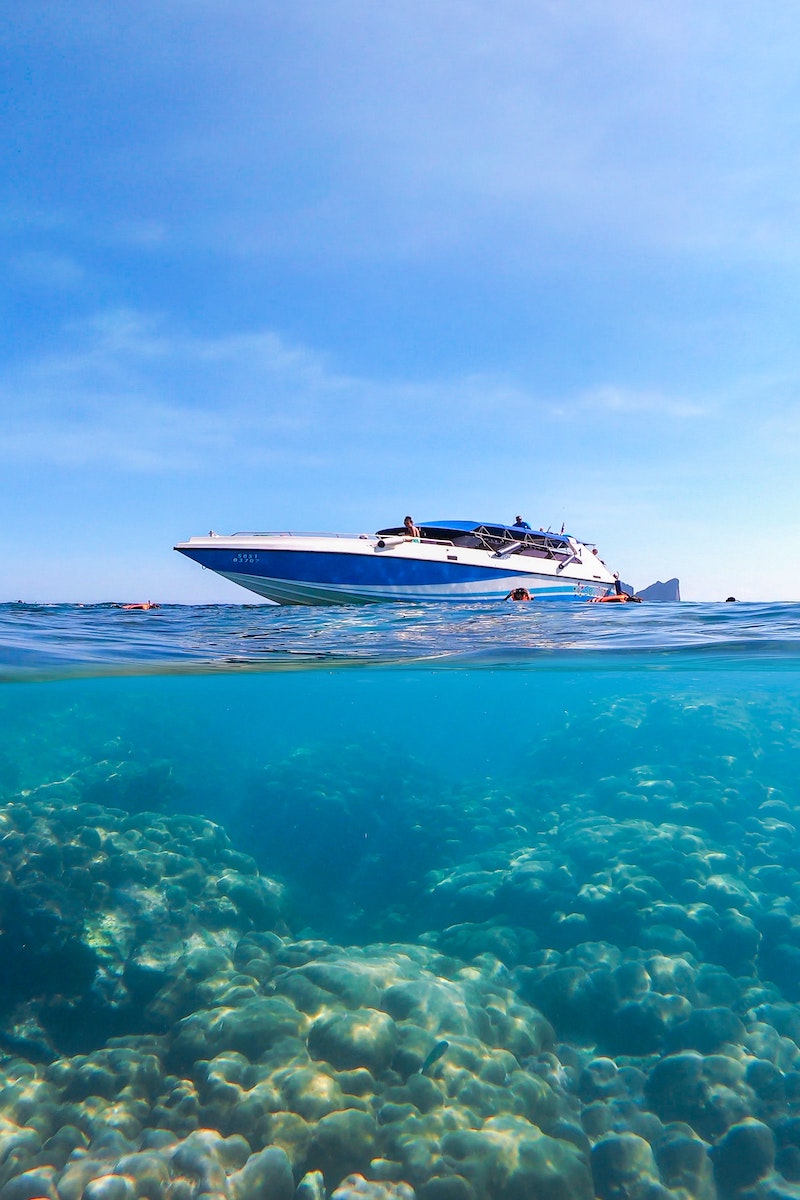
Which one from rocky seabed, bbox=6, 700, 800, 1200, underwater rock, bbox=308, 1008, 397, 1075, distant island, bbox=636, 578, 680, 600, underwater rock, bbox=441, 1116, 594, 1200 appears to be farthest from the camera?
distant island, bbox=636, 578, 680, 600

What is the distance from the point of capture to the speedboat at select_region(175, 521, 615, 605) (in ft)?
76.7

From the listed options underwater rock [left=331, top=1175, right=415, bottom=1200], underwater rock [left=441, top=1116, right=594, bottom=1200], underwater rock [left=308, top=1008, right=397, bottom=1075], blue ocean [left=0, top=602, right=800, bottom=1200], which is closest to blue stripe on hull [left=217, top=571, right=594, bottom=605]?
blue ocean [left=0, top=602, right=800, bottom=1200]

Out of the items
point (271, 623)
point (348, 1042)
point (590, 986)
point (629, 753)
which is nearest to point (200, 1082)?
point (348, 1042)

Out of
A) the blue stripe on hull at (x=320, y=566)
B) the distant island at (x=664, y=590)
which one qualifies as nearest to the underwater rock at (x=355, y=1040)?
the blue stripe on hull at (x=320, y=566)

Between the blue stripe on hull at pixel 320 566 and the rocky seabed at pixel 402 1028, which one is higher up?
the blue stripe on hull at pixel 320 566

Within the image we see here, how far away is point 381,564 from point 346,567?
1.31m

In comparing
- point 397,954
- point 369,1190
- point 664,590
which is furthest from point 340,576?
point 664,590

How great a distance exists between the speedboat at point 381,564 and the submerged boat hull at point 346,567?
36 mm

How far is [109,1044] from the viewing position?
6.04 m

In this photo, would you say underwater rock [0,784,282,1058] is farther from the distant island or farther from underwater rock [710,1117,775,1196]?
the distant island

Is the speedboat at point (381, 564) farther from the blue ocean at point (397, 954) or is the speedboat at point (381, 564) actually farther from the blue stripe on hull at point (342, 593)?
the blue ocean at point (397, 954)

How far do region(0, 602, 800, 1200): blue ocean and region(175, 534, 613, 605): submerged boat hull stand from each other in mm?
6682

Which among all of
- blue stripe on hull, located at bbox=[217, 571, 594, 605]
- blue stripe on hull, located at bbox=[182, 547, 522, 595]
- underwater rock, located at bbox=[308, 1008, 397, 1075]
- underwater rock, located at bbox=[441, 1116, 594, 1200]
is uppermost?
blue stripe on hull, located at bbox=[182, 547, 522, 595]

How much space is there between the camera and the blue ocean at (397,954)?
15.6 feet
